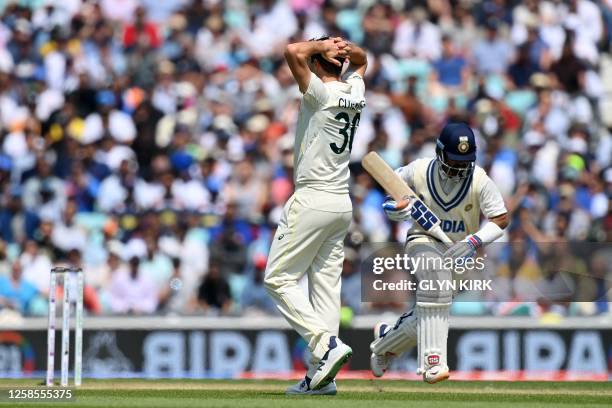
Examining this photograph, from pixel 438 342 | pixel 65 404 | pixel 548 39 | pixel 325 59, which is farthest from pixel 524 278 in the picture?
pixel 548 39

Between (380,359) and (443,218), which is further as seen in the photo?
(380,359)

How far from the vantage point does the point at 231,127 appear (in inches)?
654

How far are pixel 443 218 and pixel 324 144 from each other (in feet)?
3.47

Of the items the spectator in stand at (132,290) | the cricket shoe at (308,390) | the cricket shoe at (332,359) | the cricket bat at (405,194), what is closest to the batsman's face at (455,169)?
the cricket bat at (405,194)

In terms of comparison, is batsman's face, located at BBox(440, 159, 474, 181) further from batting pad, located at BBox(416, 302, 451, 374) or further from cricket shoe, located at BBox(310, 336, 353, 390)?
cricket shoe, located at BBox(310, 336, 353, 390)

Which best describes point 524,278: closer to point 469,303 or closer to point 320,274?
point 469,303

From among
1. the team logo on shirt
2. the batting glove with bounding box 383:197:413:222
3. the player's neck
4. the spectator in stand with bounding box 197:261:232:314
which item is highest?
the player's neck

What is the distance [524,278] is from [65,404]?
487 cm

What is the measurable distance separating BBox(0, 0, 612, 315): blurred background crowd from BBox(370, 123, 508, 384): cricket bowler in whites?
9.41 feet

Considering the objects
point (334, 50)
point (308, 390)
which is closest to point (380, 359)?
point (308, 390)

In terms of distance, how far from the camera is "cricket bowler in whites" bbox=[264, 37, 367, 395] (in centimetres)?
884

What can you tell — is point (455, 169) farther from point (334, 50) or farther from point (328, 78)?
point (334, 50)

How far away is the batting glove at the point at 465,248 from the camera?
30.2 feet

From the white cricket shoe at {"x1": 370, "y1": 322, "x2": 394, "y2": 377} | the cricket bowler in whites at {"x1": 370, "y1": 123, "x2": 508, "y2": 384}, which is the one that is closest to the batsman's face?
the cricket bowler in whites at {"x1": 370, "y1": 123, "x2": 508, "y2": 384}
